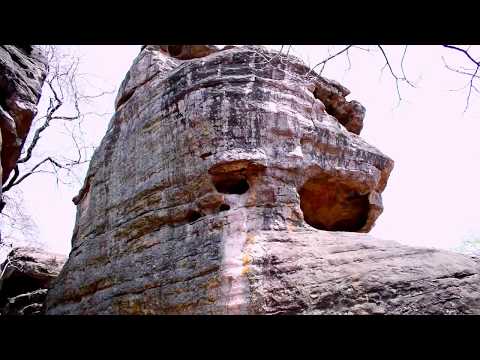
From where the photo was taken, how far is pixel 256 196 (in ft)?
31.5

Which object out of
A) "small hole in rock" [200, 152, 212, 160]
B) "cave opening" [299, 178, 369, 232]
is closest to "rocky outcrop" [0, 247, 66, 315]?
"small hole in rock" [200, 152, 212, 160]

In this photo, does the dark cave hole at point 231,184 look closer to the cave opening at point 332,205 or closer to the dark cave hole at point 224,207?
the dark cave hole at point 224,207

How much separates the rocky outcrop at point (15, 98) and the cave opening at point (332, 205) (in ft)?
19.7

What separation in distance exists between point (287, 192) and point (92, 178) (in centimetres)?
596

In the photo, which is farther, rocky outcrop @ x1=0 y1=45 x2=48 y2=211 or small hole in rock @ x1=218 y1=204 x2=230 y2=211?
small hole in rock @ x1=218 y1=204 x2=230 y2=211

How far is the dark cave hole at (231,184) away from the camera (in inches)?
394

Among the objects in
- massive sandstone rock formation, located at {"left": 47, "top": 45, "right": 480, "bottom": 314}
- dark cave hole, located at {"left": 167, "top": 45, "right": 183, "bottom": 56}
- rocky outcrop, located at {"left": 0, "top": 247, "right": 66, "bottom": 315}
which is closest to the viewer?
massive sandstone rock formation, located at {"left": 47, "top": 45, "right": 480, "bottom": 314}

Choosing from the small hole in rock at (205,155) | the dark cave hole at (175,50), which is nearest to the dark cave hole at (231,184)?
the small hole in rock at (205,155)

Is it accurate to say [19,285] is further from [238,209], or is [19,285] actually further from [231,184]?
[238,209]

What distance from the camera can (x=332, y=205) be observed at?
12047 mm

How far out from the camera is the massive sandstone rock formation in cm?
797

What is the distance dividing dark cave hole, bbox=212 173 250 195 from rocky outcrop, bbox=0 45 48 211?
3.73 meters

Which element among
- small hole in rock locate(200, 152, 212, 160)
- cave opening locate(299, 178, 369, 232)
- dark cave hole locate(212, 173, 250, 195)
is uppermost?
small hole in rock locate(200, 152, 212, 160)

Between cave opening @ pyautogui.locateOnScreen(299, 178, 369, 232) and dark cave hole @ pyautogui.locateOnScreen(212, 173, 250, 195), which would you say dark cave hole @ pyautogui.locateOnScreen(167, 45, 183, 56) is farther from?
cave opening @ pyautogui.locateOnScreen(299, 178, 369, 232)
